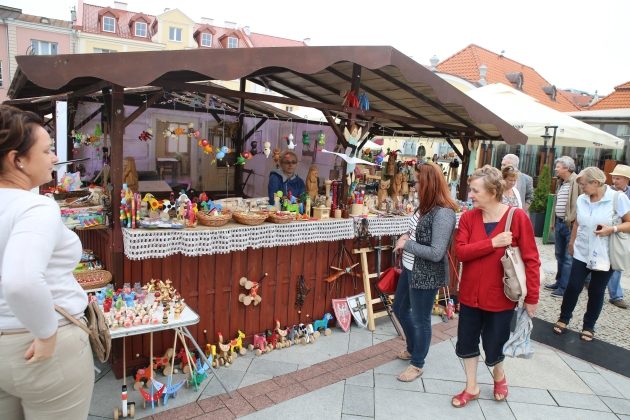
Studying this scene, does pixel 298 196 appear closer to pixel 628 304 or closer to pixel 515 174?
pixel 515 174

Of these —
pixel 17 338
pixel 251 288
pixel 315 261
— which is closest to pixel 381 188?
pixel 315 261

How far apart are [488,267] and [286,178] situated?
9.32 ft

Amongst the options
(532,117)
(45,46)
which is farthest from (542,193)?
(45,46)

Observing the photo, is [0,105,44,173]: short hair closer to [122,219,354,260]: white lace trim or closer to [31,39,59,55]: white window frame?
[122,219,354,260]: white lace trim

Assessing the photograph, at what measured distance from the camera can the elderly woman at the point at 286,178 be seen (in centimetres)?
519

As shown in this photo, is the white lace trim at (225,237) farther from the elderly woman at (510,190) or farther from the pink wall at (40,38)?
the pink wall at (40,38)

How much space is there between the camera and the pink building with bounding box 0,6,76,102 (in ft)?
83.0

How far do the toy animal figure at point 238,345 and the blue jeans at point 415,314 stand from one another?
57.1 inches

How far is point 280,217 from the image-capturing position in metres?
4.09

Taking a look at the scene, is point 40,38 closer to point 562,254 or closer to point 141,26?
point 141,26

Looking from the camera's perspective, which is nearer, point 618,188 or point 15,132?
point 15,132

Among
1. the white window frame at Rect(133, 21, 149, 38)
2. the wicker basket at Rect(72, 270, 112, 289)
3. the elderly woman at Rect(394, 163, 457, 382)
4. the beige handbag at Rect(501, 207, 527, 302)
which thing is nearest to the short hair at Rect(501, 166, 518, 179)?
the elderly woman at Rect(394, 163, 457, 382)

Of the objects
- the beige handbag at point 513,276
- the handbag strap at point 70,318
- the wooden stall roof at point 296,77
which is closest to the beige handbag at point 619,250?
the wooden stall roof at point 296,77

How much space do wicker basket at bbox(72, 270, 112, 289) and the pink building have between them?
26289mm
